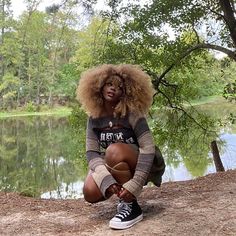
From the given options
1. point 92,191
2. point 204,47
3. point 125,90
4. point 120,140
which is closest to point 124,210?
point 92,191

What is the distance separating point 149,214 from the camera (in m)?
3.39

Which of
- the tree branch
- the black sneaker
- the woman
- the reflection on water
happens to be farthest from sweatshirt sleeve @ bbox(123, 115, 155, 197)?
the reflection on water

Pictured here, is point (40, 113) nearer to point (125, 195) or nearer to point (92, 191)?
point (92, 191)

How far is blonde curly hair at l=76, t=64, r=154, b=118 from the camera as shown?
329cm

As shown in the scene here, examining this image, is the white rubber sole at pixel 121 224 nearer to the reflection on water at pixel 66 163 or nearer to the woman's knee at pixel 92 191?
the woman's knee at pixel 92 191

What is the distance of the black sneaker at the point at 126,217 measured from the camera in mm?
3070

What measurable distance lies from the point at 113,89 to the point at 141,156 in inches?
22.0

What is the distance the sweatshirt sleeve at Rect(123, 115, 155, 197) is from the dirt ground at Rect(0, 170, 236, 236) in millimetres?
289

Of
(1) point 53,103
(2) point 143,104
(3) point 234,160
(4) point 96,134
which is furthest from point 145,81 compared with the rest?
(1) point 53,103

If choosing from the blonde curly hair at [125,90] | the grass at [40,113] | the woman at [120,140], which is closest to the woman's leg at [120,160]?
the woman at [120,140]

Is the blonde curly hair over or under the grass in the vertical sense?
over

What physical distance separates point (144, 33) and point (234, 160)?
477cm

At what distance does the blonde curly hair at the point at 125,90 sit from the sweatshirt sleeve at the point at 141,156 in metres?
0.10

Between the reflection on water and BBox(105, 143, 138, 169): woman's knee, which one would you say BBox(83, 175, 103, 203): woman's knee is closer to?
BBox(105, 143, 138, 169): woman's knee
